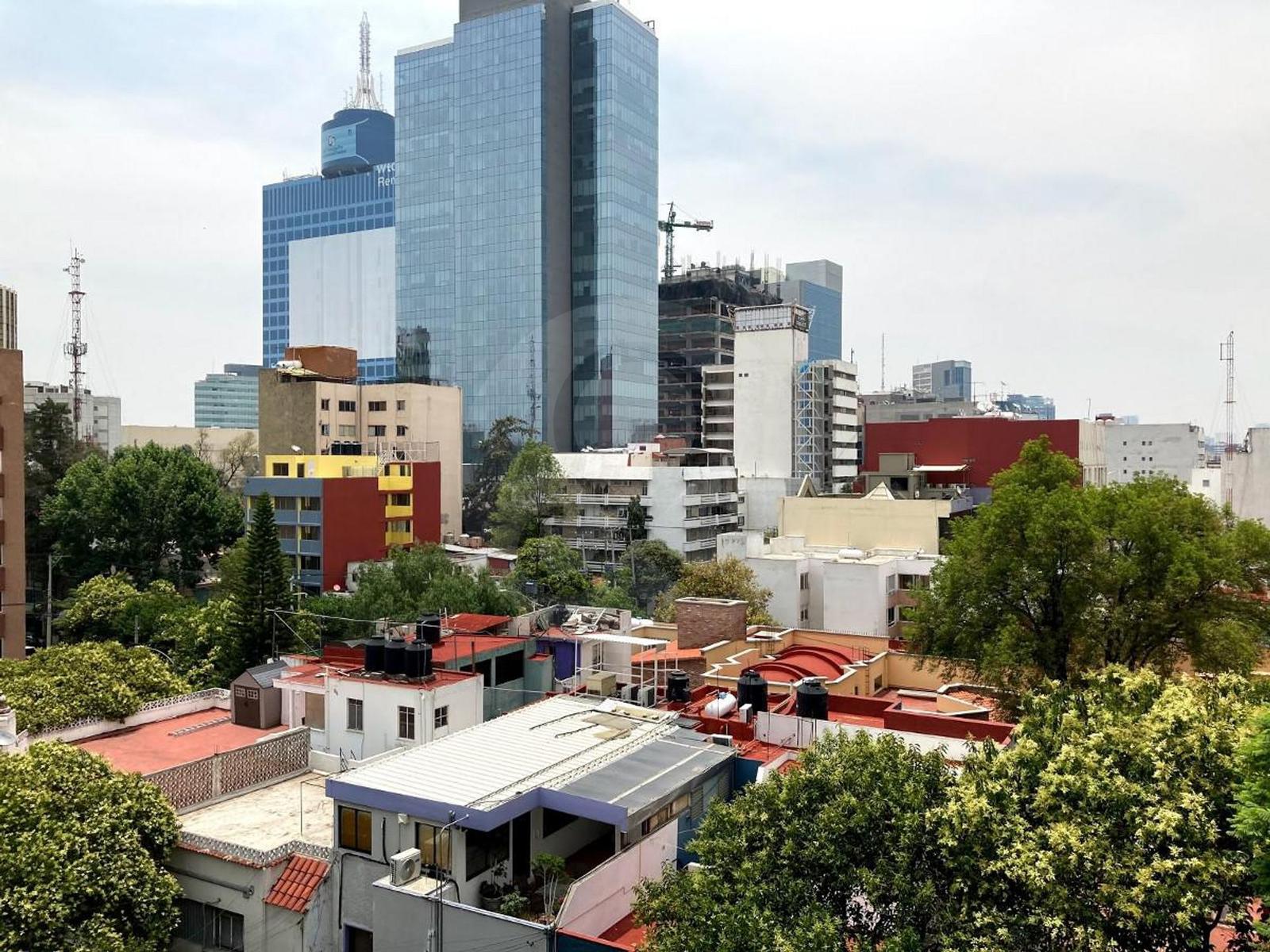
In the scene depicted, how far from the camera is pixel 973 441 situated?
91750mm

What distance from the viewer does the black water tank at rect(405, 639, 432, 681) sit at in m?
25.0

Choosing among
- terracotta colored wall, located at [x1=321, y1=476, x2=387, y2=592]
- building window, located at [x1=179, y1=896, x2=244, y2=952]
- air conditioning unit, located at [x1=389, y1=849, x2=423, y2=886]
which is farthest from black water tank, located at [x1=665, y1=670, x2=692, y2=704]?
terracotta colored wall, located at [x1=321, y1=476, x2=387, y2=592]

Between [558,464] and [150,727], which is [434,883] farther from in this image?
[558,464]

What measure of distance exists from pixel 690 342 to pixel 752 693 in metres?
126

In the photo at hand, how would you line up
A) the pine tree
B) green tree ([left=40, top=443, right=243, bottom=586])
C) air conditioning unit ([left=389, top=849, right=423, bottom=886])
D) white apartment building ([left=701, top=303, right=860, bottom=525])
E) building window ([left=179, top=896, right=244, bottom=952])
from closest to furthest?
air conditioning unit ([left=389, top=849, right=423, bottom=886]) → building window ([left=179, top=896, right=244, bottom=952]) → the pine tree → green tree ([left=40, top=443, right=243, bottom=586]) → white apartment building ([left=701, top=303, right=860, bottom=525])

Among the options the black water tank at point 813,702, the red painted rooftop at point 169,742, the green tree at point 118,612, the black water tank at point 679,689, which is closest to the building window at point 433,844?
the red painted rooftop at point 169,742

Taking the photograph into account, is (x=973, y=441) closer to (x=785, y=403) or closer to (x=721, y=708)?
(x=785, y=403)

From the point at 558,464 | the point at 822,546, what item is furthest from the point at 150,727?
the point at 558,464

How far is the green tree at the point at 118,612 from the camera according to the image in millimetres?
53031

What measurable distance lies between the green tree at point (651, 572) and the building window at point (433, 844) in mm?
56181

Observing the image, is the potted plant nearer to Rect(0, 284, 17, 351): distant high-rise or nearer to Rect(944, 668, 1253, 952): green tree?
Rect(944, 668, 1253, 952): green tree

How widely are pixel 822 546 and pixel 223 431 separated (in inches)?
4383

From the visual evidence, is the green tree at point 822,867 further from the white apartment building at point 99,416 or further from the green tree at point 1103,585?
the white apartment building at point 99,416

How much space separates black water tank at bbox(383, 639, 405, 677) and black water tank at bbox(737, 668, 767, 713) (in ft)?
29.1
